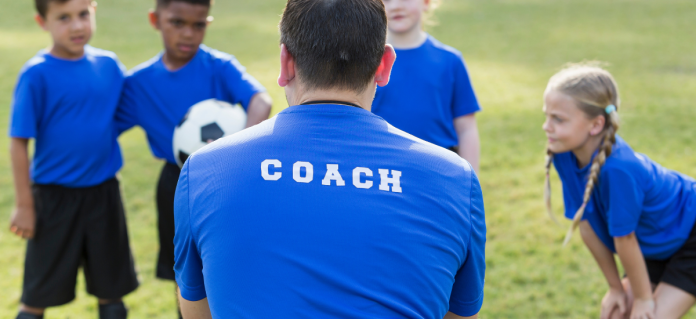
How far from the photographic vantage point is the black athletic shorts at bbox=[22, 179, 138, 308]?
3.02 metres

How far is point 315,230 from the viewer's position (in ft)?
4.27

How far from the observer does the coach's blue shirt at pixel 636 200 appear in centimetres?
252

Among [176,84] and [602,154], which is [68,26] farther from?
[602,154]

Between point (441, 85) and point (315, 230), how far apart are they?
72.0 inches

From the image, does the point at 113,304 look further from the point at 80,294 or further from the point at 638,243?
the point at 638,243

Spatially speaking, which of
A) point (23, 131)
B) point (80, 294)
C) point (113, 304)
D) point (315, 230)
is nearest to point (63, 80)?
point (23, 131)

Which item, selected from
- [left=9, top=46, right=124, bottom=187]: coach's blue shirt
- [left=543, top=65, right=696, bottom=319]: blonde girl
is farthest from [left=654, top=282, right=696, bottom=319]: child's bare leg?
[left=9, top=46, right=124, bottom=187]: coach's blue shirt

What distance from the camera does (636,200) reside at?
2.51m

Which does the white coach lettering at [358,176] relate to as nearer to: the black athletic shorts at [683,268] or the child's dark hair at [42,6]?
the black athletic shorts at [683,268]

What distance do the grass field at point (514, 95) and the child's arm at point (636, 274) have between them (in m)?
0.87

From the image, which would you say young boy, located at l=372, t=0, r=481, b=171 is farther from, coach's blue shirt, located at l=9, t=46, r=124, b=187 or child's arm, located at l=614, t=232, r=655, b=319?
coach's blue shirt, located at l=9, t=46, r=124, b=187

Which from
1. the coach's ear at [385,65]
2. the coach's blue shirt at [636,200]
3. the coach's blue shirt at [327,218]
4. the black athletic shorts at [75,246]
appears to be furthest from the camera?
the black athletic shorts at [75,246]

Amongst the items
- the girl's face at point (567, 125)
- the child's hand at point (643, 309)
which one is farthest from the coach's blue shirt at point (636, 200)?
the child's hand at point (643, 309)

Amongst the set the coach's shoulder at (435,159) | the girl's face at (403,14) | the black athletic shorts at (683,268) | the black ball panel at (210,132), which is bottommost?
the black athletic shorts at (683,268)
